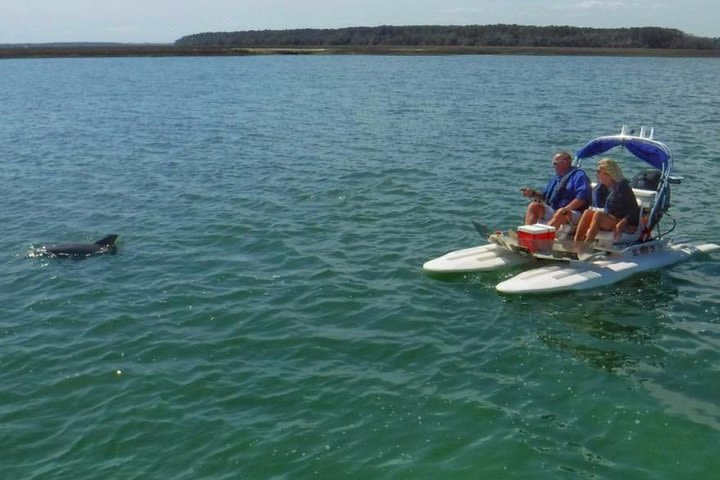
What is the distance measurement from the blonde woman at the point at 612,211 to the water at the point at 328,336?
3.73ft

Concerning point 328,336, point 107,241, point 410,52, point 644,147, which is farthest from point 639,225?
point 410,52

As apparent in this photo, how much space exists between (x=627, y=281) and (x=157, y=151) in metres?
20.4

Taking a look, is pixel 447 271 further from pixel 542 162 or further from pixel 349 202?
pixel 542 162

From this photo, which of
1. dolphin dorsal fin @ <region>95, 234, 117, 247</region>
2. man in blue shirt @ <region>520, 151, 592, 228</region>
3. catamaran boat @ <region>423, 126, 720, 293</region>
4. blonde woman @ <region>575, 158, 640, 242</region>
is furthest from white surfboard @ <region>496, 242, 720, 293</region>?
dolphin dorsal fin @ <region>95, 234, 117, 247</region>

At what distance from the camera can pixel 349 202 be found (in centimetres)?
1997

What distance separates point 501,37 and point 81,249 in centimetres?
12903

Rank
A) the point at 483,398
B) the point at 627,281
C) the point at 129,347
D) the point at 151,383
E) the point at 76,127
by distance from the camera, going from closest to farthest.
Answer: the point at 483,398 → the point at 151,383 → the point at 129,347 → the point at 627,281 → the point at 76,127

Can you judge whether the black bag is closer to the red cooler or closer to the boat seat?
the boat seat

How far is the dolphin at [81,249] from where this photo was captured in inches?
624

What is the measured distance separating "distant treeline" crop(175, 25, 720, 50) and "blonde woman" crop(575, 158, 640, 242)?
387ft

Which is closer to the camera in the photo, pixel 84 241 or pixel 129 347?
pixel 129 347

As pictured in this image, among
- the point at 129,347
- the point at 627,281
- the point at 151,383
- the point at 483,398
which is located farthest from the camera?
the point at 627,281

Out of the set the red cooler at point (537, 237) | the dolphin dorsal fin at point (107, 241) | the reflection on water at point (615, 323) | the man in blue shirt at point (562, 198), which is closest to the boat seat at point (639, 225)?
the man in blue shirt at point (562, 198)

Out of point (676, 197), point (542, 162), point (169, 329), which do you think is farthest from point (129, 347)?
point (542, 162)
